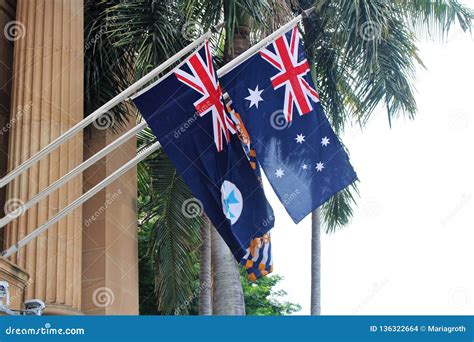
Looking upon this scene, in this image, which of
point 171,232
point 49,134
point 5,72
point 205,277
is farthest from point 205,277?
point 49,134

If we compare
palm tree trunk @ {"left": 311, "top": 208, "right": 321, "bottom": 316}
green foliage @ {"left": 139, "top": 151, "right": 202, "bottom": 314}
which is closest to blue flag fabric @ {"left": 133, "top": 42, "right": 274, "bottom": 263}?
green foliage @ {"left": 139, "top": 151, "right": 202, "bottom": 314}

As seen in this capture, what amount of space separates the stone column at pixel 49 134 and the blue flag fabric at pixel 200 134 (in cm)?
326

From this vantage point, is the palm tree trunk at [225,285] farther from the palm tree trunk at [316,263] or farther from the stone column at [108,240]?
the palm tree trunk at [316,263]

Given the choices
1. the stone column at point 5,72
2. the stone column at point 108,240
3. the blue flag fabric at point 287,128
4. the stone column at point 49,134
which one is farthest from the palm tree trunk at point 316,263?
the blue flag fabric at point 287,128

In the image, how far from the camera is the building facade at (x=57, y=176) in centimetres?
1520

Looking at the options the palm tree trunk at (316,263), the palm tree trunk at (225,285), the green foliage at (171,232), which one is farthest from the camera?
the palm tree trunk at (316,263)

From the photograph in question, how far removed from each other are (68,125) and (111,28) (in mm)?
3957

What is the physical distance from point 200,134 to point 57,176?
352 centimetres

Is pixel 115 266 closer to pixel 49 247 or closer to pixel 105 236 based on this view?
pixel 105 236

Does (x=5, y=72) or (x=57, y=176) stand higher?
(x=5, y=72)

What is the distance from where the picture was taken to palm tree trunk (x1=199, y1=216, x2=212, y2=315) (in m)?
24.2

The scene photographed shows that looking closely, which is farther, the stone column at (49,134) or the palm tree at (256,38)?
the palm tree at (256,38)

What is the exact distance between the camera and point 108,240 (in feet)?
59.8

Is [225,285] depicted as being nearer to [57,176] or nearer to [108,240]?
[108,240]
